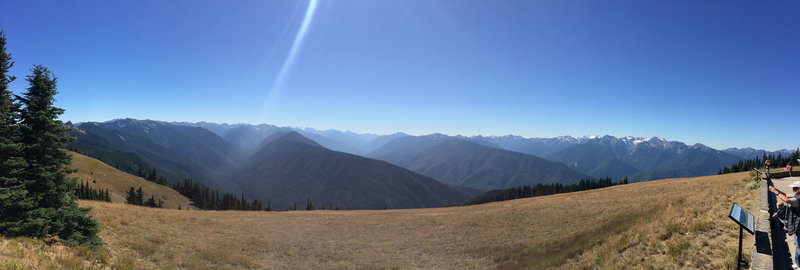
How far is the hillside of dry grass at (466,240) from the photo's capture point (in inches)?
441

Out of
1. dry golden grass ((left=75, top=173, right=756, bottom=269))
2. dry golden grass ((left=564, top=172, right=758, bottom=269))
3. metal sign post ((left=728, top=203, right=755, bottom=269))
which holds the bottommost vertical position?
dry golden grass ((left=75, top=173, right=756, bottom=269))

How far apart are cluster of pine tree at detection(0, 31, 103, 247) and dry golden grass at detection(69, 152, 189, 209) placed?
99.8 metres

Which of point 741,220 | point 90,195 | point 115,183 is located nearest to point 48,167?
point 741,220

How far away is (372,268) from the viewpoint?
1792 centimetres

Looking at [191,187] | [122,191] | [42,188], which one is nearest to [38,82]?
[42,188]

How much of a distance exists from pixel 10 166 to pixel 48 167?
3.64 ft

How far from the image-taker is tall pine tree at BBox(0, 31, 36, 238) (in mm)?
12234

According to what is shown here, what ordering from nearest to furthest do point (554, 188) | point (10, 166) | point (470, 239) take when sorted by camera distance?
1. point (10, 166)
2. point (470, 239)
3. point (554, 188)

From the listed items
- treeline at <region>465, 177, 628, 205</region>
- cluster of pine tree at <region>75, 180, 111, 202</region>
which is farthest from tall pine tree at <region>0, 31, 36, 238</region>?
treeline at <region>465, 177, 628, 205</region>

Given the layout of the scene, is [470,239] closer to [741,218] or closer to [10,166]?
[741,218]

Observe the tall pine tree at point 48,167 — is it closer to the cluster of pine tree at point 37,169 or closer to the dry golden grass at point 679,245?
the cluster of pine tree at point 37,169

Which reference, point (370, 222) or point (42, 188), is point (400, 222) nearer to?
point (370, 222)

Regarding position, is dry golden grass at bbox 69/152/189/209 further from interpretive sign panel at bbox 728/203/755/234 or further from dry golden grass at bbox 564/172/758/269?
interpretive sign panel at bbox 728/203/755/234

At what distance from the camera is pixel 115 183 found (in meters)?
101
